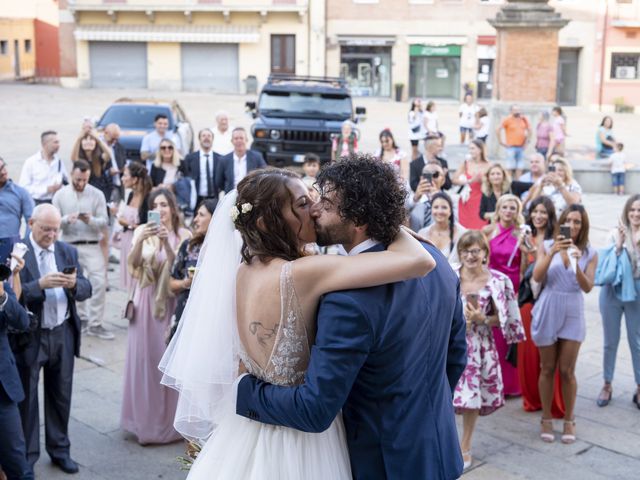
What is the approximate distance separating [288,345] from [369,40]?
4316 centimetres

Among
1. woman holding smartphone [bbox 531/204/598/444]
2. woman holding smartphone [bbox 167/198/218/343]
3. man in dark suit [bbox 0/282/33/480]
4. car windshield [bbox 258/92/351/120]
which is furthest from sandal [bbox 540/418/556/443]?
car windshield [bbox 258/92/351/120]

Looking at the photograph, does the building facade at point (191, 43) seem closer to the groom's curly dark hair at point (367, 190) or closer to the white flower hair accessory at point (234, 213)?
the white flower hair accessory at point (234, 213)

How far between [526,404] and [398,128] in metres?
25.3

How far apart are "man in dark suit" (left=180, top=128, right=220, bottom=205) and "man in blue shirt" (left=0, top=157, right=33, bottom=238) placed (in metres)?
2.76

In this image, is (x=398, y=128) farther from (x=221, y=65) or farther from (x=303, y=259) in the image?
(x=303, y=259)

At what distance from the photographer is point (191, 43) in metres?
47.4

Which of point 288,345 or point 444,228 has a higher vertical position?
point 288,345

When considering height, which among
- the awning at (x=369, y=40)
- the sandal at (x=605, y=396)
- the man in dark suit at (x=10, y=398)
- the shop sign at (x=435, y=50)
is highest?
the awning at (x=369, y=40)

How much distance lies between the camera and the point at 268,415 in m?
3.20

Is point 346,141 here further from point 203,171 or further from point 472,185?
point 472,185

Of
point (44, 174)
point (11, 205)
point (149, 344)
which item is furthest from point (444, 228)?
point (44, 174)

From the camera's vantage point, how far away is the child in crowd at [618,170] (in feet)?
60.4

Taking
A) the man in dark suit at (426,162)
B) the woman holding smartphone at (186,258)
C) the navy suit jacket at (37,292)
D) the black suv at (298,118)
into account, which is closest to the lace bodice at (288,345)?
the navy suit jacket at (37,292)

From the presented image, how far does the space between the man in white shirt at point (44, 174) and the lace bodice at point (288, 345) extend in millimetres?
8455
